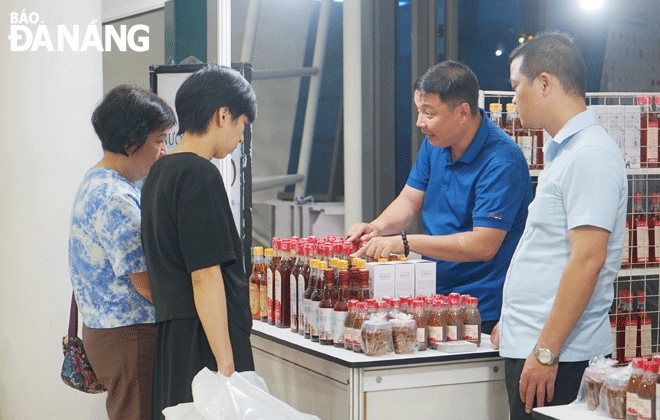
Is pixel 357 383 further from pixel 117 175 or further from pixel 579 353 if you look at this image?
pixel 117 175

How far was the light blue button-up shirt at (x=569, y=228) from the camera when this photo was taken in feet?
6.71

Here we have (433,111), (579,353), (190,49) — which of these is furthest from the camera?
(190,49)

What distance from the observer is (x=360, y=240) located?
10.1ft

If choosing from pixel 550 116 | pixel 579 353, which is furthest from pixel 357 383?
pixel 550 116

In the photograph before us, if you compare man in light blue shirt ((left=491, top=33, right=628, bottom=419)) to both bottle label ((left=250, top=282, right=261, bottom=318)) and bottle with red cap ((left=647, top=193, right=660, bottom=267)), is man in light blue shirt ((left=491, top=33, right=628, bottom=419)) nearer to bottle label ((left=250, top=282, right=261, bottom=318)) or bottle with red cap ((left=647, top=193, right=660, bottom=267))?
bottle label ((left=250, top=282, right=261, bottom=318))

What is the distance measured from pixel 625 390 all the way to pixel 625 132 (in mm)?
2726

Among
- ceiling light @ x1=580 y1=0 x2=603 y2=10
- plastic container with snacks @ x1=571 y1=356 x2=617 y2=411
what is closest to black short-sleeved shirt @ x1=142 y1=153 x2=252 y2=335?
plastic container with snacks @ x1=571 y1=356 x2=617 y2=411

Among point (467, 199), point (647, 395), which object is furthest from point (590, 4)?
point (647, 395)

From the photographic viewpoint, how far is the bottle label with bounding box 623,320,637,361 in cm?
434

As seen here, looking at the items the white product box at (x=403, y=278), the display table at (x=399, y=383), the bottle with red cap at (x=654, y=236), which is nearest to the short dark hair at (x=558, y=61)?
the white product box at (x=403, y=278)

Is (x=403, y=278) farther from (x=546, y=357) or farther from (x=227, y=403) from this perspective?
(x=227, y=403)

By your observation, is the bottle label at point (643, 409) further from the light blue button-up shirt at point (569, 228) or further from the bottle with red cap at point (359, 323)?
the bottle with red cap at point (359, 323)

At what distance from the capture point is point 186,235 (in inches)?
82.4

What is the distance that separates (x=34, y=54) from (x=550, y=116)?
3.13 meters
